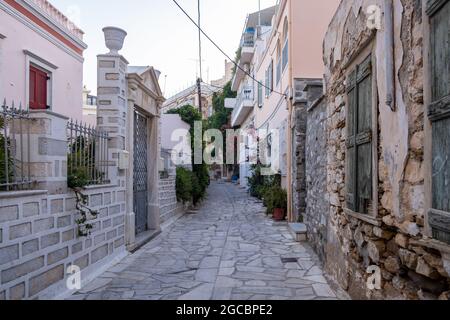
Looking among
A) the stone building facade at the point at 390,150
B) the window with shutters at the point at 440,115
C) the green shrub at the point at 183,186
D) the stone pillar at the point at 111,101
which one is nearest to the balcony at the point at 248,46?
the green shrub at the point at 183,186

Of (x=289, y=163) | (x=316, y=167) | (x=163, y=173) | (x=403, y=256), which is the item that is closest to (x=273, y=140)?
(x=289, y=163)

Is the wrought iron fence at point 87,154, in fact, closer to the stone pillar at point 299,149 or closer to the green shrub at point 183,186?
the stone pillar at point 299,149

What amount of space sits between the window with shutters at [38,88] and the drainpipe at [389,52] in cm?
844

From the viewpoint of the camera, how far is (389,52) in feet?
9.93

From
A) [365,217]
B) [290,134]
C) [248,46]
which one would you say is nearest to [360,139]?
[365,217]

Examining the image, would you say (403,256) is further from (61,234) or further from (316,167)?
(316,167)

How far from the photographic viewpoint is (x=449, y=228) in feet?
6.96

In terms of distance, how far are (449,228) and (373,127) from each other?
152cm

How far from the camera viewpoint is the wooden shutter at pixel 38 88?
30.6 ft

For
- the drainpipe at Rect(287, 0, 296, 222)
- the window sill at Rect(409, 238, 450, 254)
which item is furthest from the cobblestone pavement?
the window sill at Rect(409, 238, 450, 254)

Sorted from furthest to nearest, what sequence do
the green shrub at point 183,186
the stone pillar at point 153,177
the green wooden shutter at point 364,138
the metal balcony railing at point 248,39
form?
the metal balcony railing at point 248,39, the green shrub at point 183,186, the stone pillar at point 153,177, the green wooden shutter at point 364,138

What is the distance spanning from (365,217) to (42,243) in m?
3.20

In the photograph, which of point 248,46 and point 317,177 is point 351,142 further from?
point 248,46

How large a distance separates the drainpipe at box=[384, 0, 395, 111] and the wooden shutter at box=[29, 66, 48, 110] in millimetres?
8508
